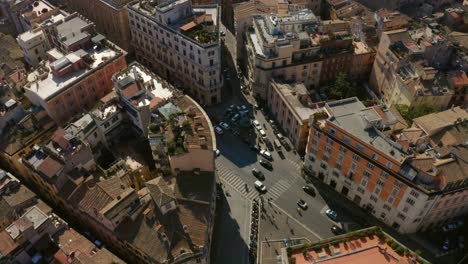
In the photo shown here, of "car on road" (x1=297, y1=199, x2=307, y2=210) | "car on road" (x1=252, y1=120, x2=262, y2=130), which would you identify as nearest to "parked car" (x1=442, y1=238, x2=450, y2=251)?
"car on road" (x1=297, y1=199, x2=307, y2=210)

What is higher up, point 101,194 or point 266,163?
point 101,194

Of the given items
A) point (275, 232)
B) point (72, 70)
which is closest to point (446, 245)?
point (275, 232)

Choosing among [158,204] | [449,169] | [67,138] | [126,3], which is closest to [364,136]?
[449,169]

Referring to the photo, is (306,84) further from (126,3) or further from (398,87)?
(126,3)

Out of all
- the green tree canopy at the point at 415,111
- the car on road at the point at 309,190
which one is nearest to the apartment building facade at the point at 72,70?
the car on road at the point at 309,190

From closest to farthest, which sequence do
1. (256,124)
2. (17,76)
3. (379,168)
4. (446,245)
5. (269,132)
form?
(379,168)
(446,245)
(17,76)
(269,132)
(256,124)

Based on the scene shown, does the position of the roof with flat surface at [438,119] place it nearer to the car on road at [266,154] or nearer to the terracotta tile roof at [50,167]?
the car on road at [266,154]

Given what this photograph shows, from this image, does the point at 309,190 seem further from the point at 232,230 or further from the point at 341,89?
the point at 341,89
